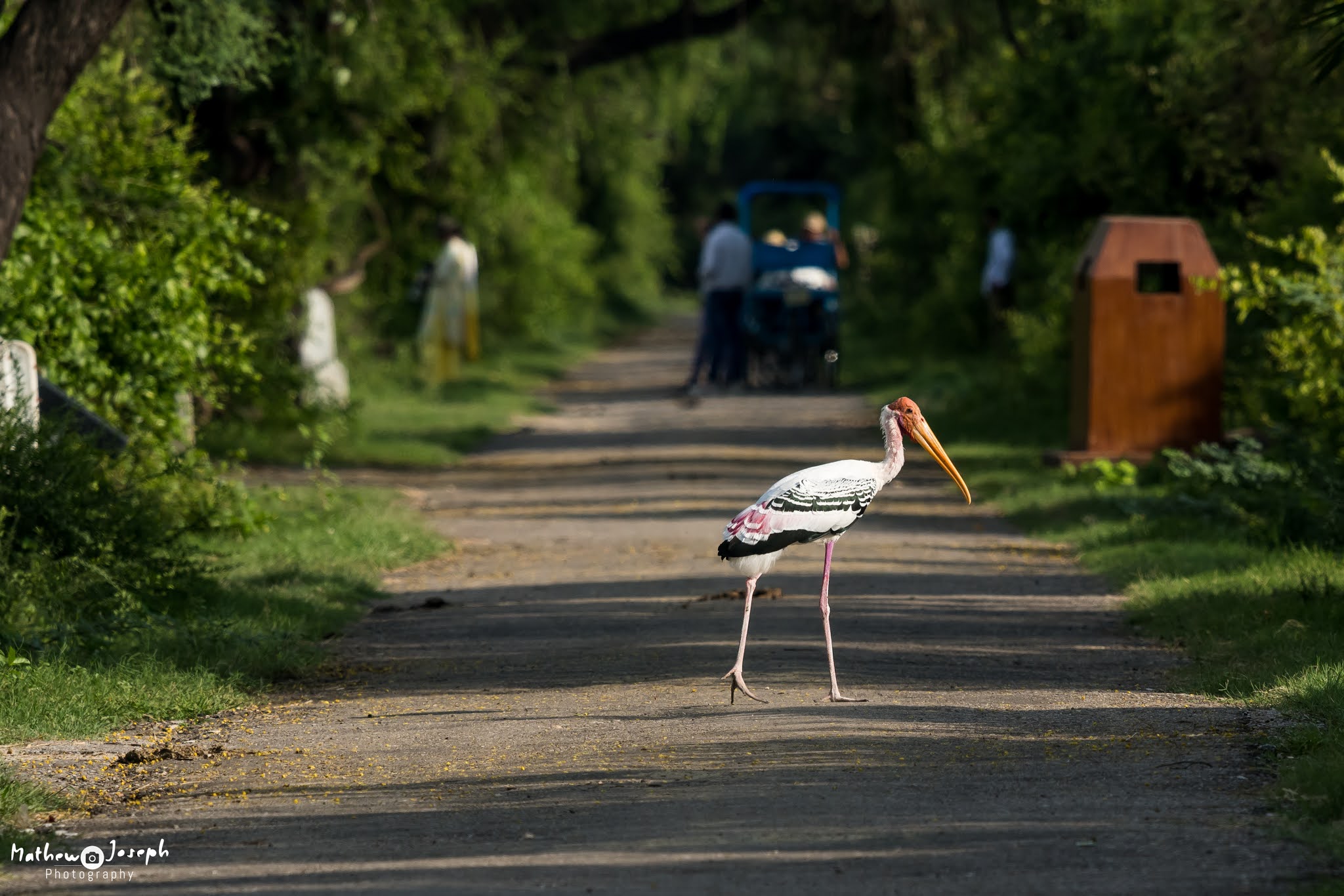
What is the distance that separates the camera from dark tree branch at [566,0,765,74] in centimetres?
2305

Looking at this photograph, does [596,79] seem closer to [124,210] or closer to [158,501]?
[124,210]

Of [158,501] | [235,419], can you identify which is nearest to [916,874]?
[158,501]

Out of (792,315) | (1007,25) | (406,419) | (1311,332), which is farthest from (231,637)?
(792,315)

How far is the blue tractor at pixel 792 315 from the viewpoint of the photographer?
25.7 m

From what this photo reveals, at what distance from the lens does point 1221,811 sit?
251 inches

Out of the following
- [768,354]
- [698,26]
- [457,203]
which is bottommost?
[768,354]

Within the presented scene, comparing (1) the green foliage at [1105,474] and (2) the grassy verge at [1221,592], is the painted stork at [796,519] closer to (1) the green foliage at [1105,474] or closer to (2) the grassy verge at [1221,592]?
(2) the grassy verge at [1221,592]

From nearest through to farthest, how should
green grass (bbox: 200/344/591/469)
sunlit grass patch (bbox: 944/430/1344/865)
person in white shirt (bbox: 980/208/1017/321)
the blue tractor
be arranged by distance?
sunlit grass patch (bbox: 944/430/1344/865)
green grass (bbox: 200/344/591/469)
person in white shirt (bbox: 980/208/1017/321)
the blue tractor

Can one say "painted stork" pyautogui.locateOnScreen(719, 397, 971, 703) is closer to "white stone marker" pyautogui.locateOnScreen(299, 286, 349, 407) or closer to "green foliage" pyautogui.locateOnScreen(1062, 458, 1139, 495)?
"green foliage" pyautogui.locateOnScreen(1062, 458, 1139, 495)

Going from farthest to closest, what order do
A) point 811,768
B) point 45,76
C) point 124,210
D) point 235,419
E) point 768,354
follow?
point 768,354 < point 235,419 < point 124,210 < point 45,76 < point 811,768

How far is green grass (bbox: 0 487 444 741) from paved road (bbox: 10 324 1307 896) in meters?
0.28

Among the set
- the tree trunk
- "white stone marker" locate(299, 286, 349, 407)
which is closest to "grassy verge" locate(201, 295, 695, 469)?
"white stone marker" locate(299, 286, 349, 407)

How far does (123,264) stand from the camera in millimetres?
12781

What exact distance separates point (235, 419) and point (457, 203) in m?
7.87
